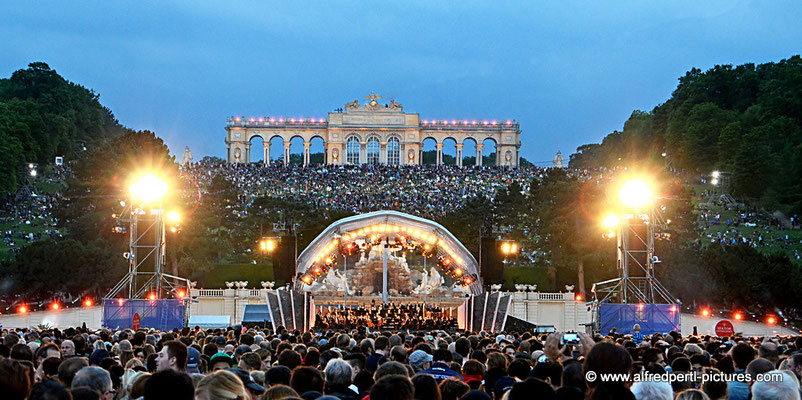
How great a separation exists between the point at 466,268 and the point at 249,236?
25096mm

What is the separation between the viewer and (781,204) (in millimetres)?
63219

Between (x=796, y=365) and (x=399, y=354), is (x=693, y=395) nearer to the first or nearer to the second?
(x=796, y=365)

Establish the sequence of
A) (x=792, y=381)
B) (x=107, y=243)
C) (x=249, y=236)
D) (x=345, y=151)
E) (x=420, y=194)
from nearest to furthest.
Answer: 1. (x=792, y=381)
2. (x=107, y=243)
3. (x=249, y=236)
4. (x=420, y=194)
5. (x=345, y=151)

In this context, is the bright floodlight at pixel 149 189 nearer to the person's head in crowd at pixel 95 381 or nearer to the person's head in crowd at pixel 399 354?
the person's head in crowd at pixel 399 354

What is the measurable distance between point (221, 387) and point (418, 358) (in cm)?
482

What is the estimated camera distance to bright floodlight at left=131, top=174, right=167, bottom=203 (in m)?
27.3

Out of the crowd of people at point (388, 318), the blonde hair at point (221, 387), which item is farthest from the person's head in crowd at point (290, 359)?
the crowd of people at point (388, 318)

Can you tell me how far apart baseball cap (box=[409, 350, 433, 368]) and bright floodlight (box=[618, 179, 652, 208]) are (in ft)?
57.5

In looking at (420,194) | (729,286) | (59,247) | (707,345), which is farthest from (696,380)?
(420,194)

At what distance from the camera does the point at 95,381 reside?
6.72m

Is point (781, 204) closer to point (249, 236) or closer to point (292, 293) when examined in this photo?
point (249, 236)

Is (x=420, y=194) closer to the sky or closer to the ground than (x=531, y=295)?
closer to the sky

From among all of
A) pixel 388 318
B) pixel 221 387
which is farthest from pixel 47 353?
pixel 388 318

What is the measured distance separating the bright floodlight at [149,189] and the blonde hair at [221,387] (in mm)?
22444
